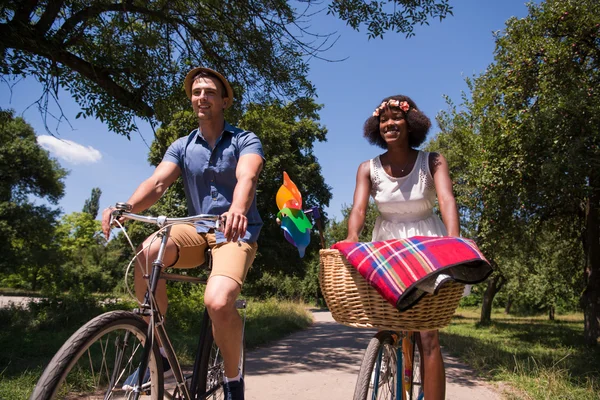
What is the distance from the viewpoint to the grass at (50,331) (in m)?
4.65

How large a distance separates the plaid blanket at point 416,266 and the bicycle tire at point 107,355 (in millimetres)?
1118

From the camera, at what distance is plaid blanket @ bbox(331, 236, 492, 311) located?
2199mm

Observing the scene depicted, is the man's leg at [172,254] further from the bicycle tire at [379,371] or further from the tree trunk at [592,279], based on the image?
the tree trunk at [592,279]

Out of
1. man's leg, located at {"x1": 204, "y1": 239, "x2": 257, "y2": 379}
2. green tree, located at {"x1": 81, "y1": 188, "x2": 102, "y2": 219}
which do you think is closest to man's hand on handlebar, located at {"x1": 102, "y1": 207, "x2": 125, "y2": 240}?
man's leg, located at {"x1": 204, "y1": 239, "x2": 257, "y2": 379}

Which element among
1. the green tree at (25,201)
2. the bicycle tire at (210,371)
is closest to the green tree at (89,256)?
the green tree at (25,201)

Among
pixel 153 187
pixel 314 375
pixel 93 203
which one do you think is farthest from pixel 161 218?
pixel 93 203

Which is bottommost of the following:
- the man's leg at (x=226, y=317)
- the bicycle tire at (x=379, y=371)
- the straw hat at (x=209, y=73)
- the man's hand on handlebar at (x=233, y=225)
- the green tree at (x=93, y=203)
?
the bicycle tire at (x=379, y=371)

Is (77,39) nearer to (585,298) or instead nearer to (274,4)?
(274,4)

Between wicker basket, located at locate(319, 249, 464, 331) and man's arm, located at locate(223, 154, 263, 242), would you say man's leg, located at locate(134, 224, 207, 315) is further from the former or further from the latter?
wicker basket, located at locate(319, 249, 464, 331)

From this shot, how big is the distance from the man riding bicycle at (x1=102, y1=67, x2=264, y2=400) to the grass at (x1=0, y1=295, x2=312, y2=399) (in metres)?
2.29

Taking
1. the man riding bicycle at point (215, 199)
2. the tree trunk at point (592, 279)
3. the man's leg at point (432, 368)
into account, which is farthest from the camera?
the tree trunk at point (592, 279)

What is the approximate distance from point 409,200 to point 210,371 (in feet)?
5.40

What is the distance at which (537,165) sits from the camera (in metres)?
9.88

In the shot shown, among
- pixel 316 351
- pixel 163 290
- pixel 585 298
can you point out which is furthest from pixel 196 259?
pixel 585 298
